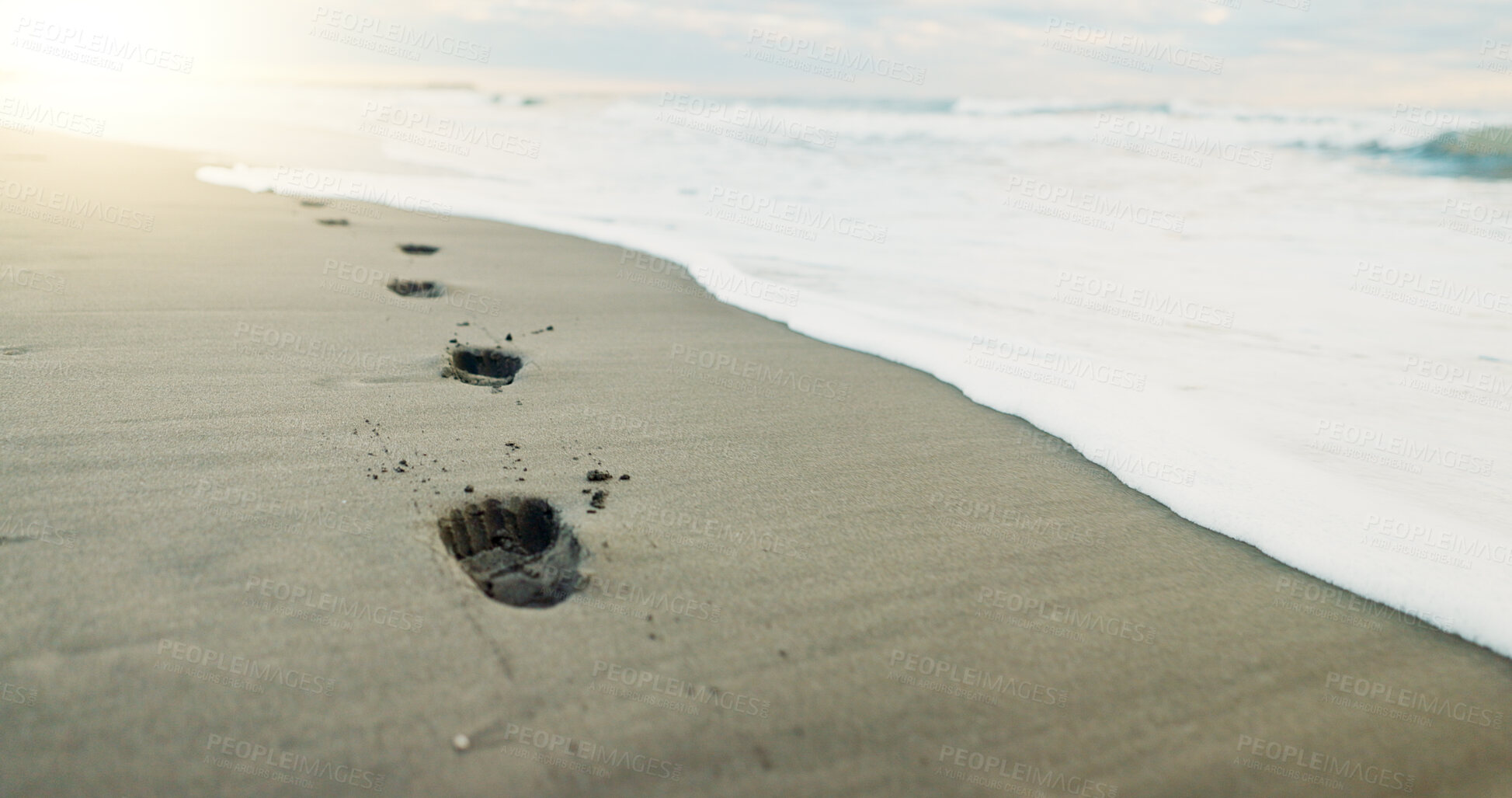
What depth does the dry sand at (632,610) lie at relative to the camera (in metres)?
1.36

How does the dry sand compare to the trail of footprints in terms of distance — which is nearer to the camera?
the dry sand

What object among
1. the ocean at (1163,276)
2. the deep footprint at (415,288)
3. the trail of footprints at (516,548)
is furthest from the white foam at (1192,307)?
the trail of footprints at (516,548)

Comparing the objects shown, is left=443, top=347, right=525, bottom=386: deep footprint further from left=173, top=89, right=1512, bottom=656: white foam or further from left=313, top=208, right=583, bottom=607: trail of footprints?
left=173, top=89, right=1512, bottom=656: white foam

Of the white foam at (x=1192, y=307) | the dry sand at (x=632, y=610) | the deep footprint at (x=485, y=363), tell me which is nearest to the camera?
the dry sand at (x=632, y=610)

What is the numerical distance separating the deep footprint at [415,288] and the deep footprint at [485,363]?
993 millimetres

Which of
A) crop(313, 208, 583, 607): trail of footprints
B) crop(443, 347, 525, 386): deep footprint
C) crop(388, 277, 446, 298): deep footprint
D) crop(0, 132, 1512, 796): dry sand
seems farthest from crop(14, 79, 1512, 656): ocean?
crop(313, 208, 583, 607): trail of footprints

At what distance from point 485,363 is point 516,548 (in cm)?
137

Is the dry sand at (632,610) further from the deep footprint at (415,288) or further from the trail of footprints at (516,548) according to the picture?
the deep footprint at (415,288)

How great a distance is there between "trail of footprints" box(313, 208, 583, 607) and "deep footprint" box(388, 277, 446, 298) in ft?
7.44

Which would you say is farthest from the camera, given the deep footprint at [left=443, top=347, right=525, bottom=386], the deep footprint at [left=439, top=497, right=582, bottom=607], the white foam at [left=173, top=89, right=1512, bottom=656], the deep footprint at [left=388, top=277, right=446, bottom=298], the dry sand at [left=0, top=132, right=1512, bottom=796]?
the deep footprint at [left=388, top=277, right=446, bottom=298]

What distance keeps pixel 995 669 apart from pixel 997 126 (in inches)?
895

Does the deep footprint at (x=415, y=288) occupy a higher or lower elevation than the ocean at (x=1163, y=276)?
lower

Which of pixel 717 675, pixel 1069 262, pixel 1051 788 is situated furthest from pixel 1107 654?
pixel 1069 262

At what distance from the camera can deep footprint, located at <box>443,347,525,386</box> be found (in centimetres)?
308
